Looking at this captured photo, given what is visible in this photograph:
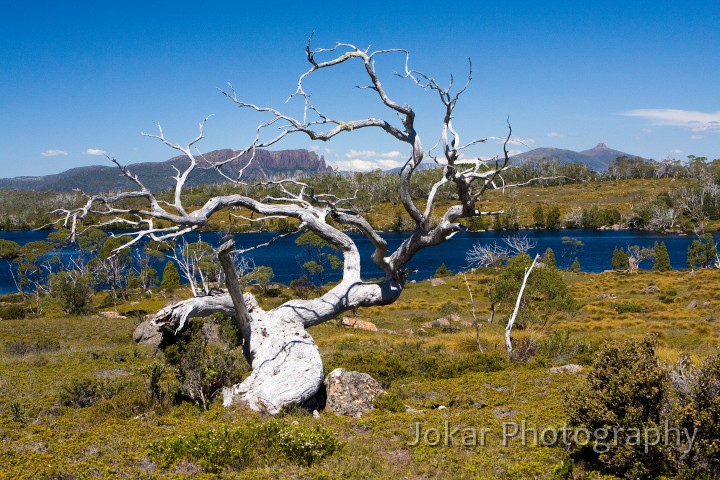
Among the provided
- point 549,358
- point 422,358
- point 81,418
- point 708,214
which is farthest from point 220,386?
point 708,214

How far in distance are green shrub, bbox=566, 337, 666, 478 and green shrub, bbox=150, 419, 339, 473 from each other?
3.88m

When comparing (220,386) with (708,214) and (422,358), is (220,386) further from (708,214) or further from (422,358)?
(708,214)

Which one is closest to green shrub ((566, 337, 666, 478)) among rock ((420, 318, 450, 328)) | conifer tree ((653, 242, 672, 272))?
rock ((420, 318, 450, 328))

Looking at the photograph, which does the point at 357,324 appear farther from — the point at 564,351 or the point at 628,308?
the point at 628,308

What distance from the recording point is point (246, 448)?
26.2ft

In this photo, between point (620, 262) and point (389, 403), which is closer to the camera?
point (389, 403)

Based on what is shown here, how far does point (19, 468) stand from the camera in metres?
7.32

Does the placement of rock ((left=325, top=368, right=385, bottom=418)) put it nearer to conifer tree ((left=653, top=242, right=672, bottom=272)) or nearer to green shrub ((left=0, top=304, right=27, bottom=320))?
green shrub ((left=0, top=304, right=27, bottom=320))

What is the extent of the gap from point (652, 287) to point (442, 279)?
21.3 metres

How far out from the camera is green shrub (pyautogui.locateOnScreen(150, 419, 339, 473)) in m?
7.80

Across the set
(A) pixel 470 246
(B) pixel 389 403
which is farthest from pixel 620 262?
(B) pixel 389 403

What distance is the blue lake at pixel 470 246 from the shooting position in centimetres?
7638

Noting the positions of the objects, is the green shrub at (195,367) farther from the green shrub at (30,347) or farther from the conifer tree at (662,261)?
the conifer tree at (662,261)

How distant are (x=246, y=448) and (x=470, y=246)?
95.0 m
